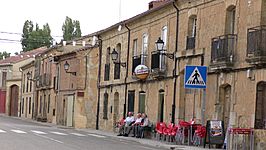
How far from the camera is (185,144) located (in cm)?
2636

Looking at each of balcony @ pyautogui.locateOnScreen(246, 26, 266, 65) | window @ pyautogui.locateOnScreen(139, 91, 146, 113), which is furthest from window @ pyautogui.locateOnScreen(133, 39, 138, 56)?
balcony @ pyautogui.locateOnScreen(246, 26, 266, 65)

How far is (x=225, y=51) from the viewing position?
24344 millimetres

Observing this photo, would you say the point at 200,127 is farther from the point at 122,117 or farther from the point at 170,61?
the point at 122,117

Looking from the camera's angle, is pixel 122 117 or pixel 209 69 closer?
pixel 209 69

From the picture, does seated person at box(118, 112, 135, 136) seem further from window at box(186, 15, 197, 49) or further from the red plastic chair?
window at box(186, 15, 197, 49)

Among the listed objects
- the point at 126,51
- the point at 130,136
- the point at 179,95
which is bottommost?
the point at 130,136

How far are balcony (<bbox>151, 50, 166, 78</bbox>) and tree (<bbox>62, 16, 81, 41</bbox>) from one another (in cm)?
6312

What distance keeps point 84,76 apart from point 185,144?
20.5m

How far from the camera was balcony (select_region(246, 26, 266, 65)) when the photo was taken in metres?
21.5

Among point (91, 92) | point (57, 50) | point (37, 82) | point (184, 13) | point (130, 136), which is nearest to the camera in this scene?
point (184, 13)

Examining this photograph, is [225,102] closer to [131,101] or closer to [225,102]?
[225,102]

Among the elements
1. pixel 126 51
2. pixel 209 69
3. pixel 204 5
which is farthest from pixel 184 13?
pixel 126 51

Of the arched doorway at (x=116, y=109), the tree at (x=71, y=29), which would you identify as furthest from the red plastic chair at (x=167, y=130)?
the tree at (x=71, y=29)

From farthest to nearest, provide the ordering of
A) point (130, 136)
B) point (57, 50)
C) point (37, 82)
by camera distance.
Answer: point (37, 82), point (57, 50), point (130, 136)
